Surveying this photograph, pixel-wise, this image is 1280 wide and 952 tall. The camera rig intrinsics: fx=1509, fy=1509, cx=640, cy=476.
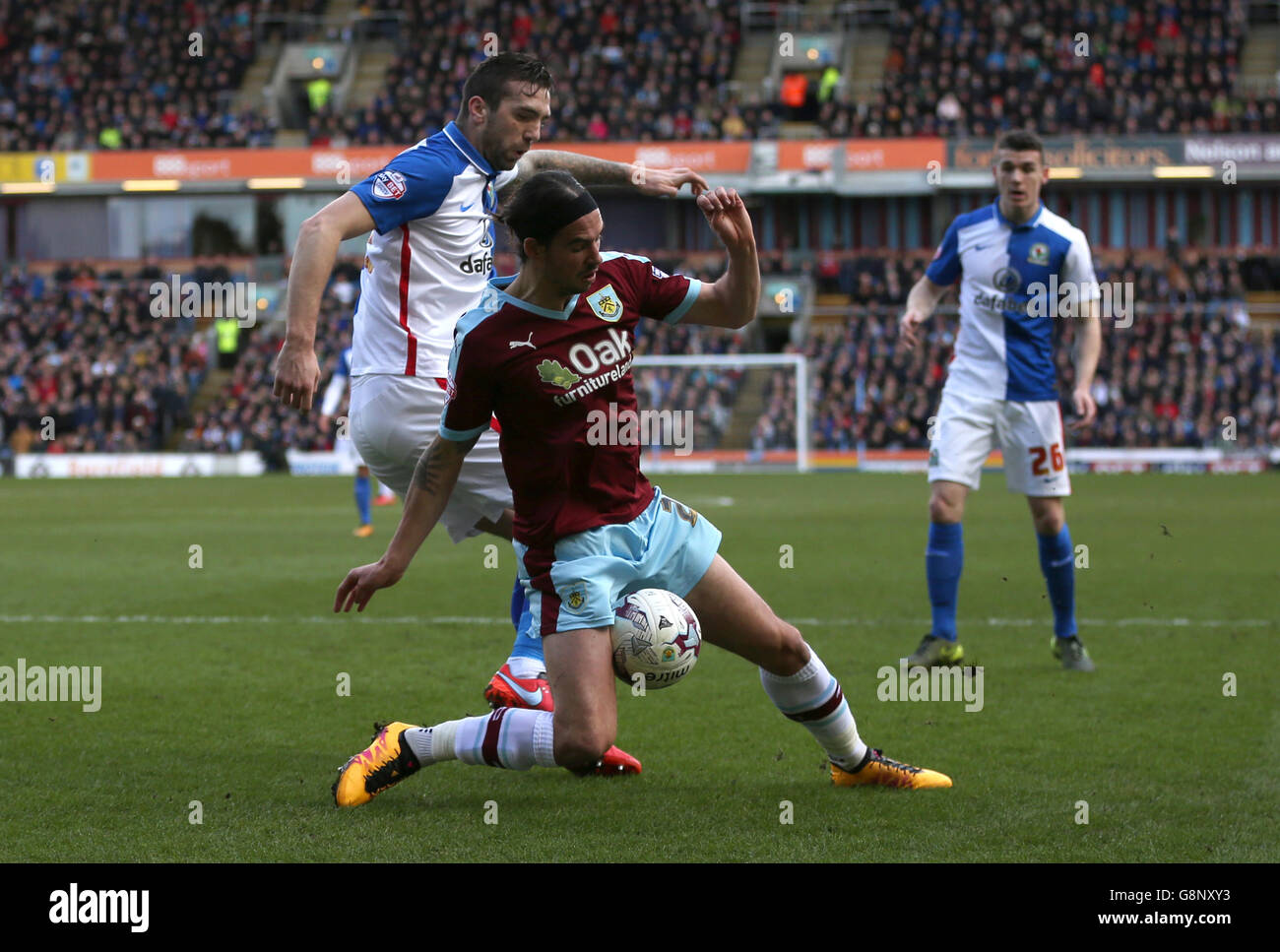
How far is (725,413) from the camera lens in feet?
106

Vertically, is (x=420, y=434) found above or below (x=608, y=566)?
above

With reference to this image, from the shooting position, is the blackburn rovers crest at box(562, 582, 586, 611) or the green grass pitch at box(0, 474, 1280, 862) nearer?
the green grass pitch at box(0, 474, 1280, 862)

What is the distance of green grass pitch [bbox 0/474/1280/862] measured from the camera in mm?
4328

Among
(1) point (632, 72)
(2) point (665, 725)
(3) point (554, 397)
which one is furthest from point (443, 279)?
(1) point (632, 72)

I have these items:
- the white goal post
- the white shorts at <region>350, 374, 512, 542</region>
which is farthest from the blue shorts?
the white goal post

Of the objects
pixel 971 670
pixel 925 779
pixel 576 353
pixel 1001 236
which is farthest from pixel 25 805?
pixel 1001 236

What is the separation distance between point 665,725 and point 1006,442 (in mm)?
2771

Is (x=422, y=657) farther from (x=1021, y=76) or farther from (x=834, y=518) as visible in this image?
(x=1021, y=76)

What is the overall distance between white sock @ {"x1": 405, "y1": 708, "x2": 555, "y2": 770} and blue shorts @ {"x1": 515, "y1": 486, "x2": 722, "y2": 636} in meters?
0.30

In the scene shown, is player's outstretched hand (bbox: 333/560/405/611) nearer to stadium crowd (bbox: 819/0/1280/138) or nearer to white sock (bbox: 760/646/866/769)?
white sock (bbox: 760/646/866/769)

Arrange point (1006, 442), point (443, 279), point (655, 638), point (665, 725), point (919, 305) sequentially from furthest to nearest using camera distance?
1. point (919, 305)
2. point (1006, 442)
3. point (665, 725)
4. point (443, 279)
5. point (655, 638)

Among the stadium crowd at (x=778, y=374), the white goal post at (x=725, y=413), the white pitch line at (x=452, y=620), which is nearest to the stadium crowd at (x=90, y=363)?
the stadium crowd at (x=778, y=374)

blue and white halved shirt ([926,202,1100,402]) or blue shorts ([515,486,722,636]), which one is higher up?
blue and white halved shirt ([926,202,1100,402])

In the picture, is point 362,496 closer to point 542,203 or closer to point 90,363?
point 542,203
